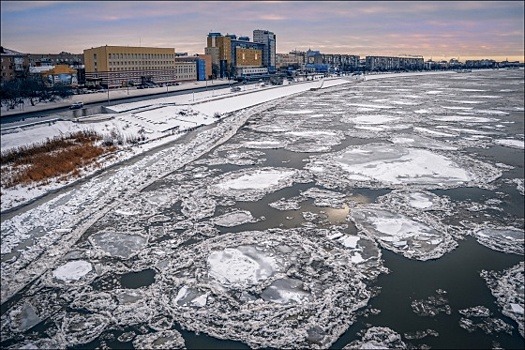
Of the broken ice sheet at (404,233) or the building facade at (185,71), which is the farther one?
the building facade at (185,71)

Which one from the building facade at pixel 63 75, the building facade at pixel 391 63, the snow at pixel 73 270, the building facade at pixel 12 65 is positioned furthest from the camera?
the building facade at pixel 391 63

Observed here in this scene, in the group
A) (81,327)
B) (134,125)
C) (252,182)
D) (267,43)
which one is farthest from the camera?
(267,43)

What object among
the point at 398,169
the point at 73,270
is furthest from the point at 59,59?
the point at 73,270

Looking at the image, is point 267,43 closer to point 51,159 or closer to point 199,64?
point 199,64

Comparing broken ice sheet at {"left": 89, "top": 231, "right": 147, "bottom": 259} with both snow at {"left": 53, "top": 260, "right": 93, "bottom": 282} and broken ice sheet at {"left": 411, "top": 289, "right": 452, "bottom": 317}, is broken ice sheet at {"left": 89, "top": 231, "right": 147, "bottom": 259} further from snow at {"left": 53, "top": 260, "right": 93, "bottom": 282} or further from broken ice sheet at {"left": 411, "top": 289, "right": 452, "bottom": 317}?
broken ice sheet at {"left": 411, "top": 289, "right": 452, "bottom": 317}

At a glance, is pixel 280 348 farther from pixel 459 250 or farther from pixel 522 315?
pixel 459 250

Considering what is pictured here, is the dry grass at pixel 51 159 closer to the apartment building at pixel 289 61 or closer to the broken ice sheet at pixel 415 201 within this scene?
the broken ice sheet at pixel 415 201

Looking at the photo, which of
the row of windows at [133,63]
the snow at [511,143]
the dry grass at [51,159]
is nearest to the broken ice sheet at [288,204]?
the dry grass at [51,159]

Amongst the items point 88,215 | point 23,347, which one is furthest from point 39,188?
point 23,347

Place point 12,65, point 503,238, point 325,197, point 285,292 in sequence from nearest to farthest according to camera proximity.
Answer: point 285,292
point 503,238
point 325,197
point 12,65
